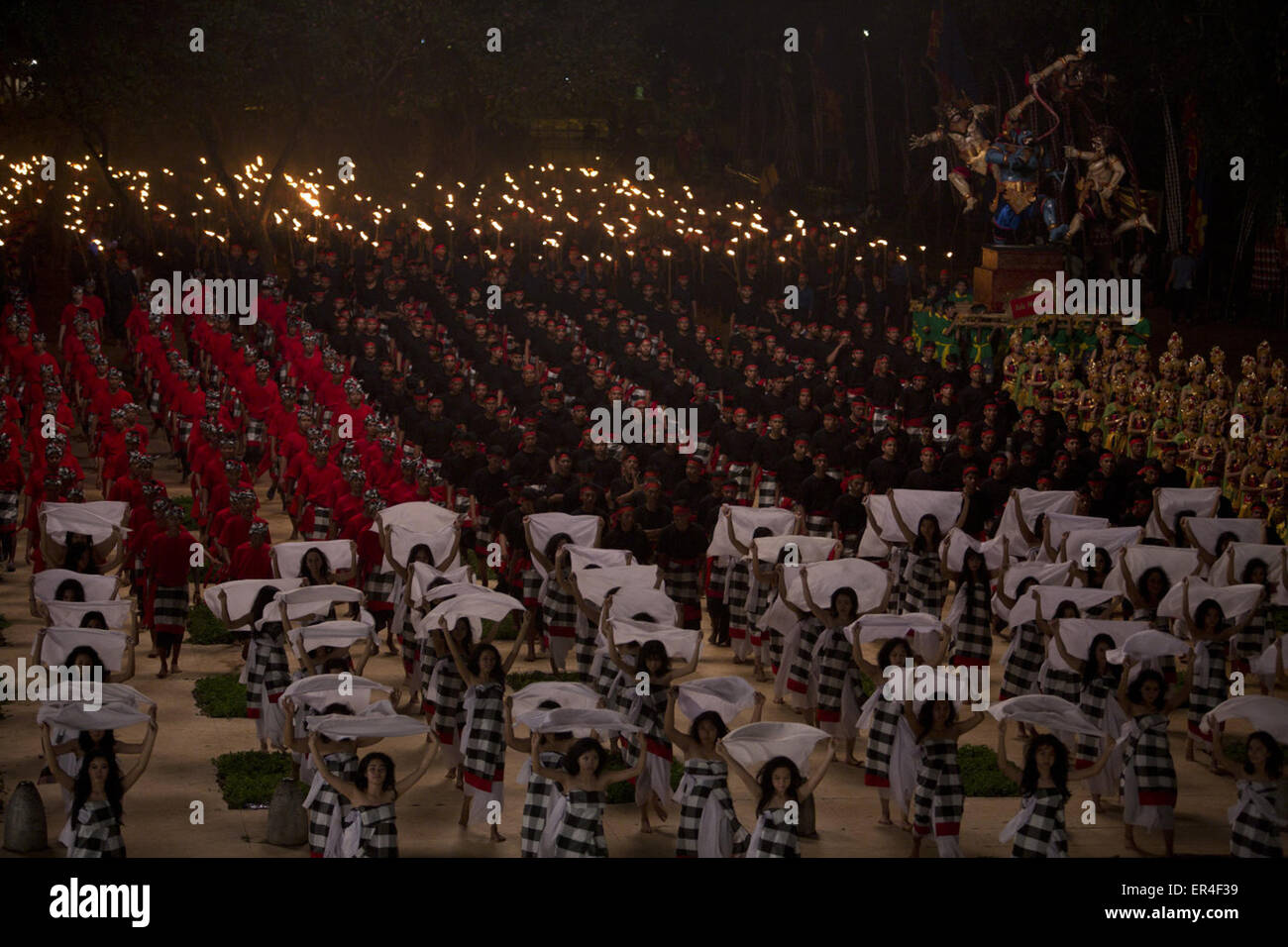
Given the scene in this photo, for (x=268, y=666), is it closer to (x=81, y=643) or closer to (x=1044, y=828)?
(x=81, y=643)

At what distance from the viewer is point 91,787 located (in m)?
12.3

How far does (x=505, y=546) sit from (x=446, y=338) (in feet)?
32.2

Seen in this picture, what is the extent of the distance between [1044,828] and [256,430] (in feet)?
48.6

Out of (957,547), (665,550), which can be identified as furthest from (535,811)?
(957,547)

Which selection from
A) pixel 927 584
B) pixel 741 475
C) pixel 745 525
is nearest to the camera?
pixel 927 584

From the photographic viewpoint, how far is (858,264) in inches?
1277

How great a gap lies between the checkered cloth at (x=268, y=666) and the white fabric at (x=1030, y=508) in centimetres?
788

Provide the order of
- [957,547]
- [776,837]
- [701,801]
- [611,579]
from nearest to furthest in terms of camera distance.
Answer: [776,837]
[701,801]
[611,579]
[957,547]

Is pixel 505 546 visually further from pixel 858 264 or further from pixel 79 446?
pixel 858 264

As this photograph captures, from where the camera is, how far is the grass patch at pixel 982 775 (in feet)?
51.1

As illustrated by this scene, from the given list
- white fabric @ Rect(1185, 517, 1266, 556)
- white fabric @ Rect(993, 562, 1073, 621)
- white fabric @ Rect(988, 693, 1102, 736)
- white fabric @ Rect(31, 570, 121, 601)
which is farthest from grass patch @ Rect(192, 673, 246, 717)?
white fabric @ Rect(1185, 517, 1266, 556)

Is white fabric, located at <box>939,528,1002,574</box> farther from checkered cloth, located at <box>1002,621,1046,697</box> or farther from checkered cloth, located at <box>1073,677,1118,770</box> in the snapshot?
checkered cloth, located at <box>1073,677,1118,770</box>

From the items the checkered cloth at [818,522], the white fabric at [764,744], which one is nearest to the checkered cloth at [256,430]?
the checkered cloth at [818,522]

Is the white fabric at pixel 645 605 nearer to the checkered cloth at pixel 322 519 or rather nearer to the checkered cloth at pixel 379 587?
the checkered cloth at pixel 379 587
